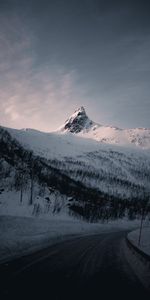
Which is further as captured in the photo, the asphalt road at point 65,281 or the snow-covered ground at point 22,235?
the snow-covered ground at point 22,235

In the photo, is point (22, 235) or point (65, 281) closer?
point (65, 281)

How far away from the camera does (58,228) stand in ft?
120

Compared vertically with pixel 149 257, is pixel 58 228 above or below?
below

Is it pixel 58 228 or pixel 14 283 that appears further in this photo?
pixel 58 228

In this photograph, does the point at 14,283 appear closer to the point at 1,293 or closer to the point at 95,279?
the point at 1,293

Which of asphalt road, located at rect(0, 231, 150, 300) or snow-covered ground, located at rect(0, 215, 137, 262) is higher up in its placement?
asphalt road, located at rect(0, 231, 150, 300)

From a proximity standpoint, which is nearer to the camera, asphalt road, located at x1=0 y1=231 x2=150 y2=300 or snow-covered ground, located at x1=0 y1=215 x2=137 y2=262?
asphalt road, located at x1=0 y1=231 x2=150 y2=300

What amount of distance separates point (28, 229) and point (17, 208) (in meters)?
47.1

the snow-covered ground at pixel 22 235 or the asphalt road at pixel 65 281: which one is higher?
the asphalt road at pixel 65 281

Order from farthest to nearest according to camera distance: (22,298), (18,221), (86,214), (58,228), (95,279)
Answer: (86,214), (58,228), (18,221), (95,279), (22,298)

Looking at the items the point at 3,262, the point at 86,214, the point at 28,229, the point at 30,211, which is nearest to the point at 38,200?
the point at 30,211

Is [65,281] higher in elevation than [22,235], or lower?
higher

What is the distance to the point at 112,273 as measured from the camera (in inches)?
524

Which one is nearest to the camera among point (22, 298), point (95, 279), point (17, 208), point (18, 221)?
point (22, 298)
